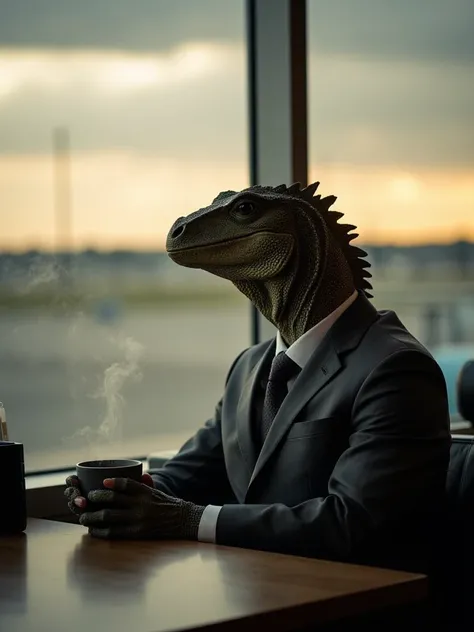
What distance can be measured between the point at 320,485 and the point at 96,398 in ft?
Result: 3.76

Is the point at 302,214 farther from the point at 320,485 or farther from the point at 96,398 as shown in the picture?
the point at 96,398

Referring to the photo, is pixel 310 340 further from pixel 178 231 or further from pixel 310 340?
pixel 178 231

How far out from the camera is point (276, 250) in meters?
2.11

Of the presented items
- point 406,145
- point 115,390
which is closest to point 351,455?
point 115,390

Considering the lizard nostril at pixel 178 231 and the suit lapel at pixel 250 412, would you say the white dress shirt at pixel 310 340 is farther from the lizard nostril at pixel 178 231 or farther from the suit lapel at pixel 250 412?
the lizard nostril at pixel 178 231

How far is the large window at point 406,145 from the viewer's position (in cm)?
350

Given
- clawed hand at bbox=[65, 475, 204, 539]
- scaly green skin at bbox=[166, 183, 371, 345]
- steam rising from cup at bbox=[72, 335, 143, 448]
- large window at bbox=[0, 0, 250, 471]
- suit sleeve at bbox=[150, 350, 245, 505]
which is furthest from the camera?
steam rising from cup at bbox=[72, 335, 143, 448]

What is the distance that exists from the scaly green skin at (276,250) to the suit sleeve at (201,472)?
0.31 meters

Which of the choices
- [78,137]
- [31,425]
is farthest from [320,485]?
[78,137]

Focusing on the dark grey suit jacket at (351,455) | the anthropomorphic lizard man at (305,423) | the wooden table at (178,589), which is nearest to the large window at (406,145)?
the anthropomorphic lizard man at (305,423)

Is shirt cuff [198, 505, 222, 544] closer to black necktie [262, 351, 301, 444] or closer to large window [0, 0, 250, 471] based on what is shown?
black necktie [262, 351, 301, 444]

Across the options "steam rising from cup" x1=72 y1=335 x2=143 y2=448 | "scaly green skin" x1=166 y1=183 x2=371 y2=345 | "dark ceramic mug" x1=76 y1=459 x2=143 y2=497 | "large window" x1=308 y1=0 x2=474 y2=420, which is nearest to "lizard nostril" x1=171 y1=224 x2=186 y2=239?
"scaly green skin" x1=166 y1=183 x2=371 y2=345

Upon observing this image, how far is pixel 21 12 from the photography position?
9.39 feet

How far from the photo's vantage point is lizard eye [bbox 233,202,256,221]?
2111 millimetres
